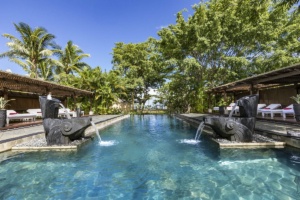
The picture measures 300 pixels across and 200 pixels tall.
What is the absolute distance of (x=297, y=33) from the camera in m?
20.4

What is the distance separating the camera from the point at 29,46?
67.1 ft

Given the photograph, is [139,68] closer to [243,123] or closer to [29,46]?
[29,46]

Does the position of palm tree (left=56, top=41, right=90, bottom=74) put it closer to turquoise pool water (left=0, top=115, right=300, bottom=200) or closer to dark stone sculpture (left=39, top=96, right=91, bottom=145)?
dark stone sculpture (left=39, top=96, right=91, bottom=145)

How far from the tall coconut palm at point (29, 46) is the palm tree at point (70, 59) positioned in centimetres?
384

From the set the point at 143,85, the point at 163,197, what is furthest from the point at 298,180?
the point at 143,85

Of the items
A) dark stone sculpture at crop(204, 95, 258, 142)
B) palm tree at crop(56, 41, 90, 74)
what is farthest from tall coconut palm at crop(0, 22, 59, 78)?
dark stone sculpture at crop(204, 95, 258, 142)

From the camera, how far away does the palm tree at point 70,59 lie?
84.1 ft

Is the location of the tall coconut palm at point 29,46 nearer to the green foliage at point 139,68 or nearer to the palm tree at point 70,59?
the palm tree at point 70,59

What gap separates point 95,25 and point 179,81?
12378mm

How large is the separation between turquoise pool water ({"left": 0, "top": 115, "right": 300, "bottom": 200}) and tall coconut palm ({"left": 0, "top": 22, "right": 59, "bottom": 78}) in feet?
58.4

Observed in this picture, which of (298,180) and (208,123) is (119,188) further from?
(208,123)

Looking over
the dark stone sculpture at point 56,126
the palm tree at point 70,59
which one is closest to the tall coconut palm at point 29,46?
the palm tree at point 70,59

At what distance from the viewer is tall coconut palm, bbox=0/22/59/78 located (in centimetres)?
1980

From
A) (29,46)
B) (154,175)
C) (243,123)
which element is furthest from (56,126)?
(29,46)
